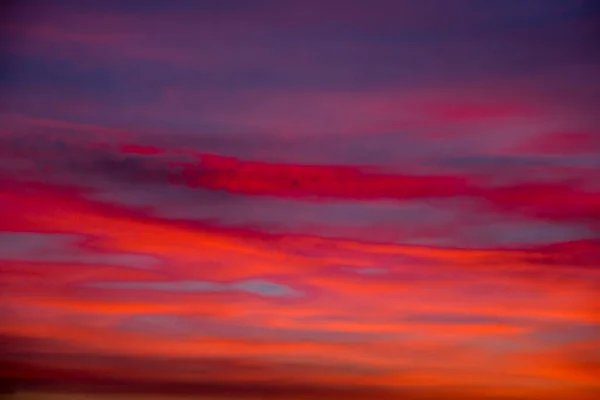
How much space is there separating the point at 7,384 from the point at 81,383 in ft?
1.47

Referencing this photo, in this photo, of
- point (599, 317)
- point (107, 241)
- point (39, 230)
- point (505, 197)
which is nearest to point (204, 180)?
point (107, 241)

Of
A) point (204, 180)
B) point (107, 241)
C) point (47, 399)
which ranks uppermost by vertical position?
point (204, 180)

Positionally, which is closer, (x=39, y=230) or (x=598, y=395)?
(x=598, y=395)

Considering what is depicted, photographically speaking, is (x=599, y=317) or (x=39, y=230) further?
(x=39, y=230)

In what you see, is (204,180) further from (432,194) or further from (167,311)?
(432,194)

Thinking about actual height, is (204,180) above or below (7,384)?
above

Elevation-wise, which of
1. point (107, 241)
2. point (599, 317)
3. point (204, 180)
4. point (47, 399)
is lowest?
point (47, 399)

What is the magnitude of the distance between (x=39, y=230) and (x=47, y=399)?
0.94 metres

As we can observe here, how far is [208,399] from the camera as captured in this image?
495 cm

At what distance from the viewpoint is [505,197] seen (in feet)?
15.8

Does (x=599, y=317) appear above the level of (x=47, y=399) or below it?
above

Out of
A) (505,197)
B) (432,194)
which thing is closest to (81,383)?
(432,194)

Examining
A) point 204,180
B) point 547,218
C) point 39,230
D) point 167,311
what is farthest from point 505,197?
point 39,230

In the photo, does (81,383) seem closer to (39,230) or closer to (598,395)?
(39,230)
